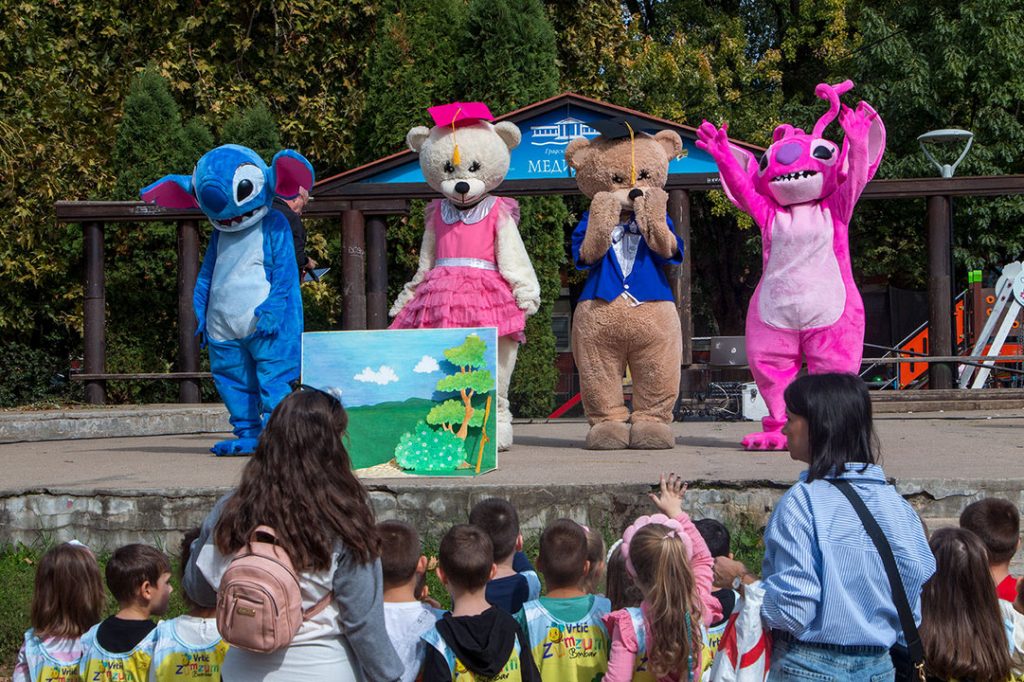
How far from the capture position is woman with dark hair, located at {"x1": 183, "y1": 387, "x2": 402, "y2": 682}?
2.86 meters

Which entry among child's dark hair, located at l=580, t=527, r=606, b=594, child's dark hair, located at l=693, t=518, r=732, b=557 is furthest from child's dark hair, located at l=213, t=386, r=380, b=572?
child's dark hair, located at l=693, t=518, r=732, b=557

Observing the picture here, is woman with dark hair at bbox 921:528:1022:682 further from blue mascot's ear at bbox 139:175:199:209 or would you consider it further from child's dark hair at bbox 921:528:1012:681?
blue mascot's ear at bbox 139:175:199:209

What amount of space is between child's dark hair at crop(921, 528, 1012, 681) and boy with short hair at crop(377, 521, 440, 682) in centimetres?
142

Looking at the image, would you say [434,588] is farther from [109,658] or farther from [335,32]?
[335,32]

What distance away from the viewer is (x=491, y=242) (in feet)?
25.0

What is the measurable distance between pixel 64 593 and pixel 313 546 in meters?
1.30

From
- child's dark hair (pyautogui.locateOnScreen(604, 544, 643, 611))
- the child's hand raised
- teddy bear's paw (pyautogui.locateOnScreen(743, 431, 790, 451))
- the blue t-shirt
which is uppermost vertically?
the child's hand raised

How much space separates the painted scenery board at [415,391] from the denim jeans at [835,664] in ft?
12.1

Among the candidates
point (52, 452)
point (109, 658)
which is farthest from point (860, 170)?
point (52, 452)

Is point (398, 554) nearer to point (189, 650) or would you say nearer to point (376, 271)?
point (189, 650)

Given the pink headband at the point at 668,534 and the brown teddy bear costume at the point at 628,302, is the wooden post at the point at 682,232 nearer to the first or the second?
the brown teddy bear costume at the point at 628,302

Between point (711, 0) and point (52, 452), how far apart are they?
17554 millimetres

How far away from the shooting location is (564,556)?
12.1ft

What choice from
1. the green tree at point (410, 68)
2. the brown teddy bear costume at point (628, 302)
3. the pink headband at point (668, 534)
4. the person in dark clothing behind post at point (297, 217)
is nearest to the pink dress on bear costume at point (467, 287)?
the brown teddy bear costume at point (628, 302)
